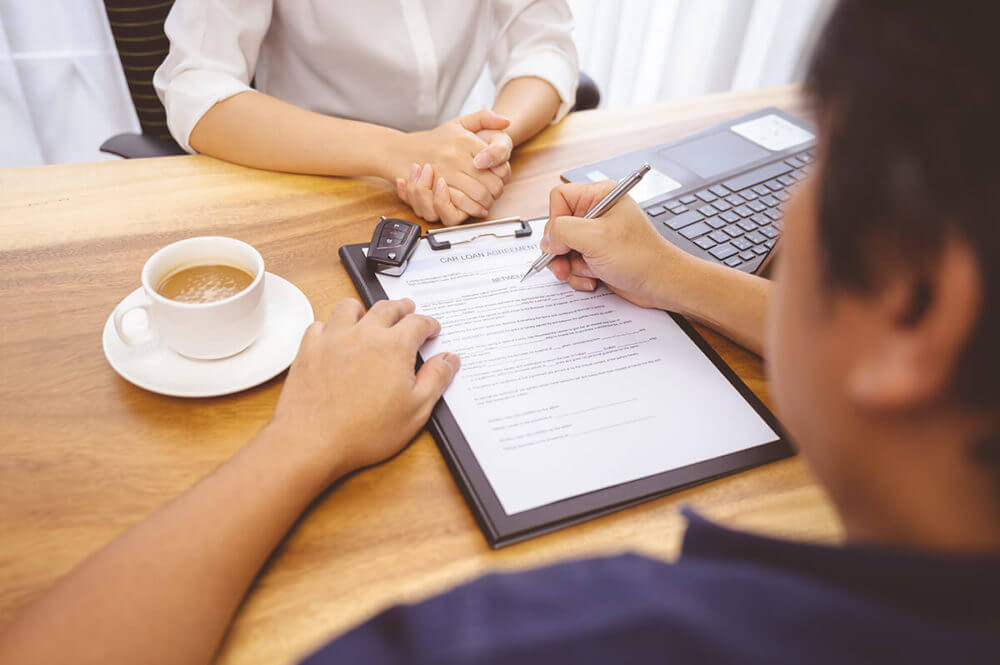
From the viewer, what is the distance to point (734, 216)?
883 millimetres

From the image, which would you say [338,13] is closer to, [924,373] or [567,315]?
[567,315]

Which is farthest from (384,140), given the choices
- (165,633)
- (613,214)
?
(165,633)

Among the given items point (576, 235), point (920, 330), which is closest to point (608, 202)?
point (576, 235)

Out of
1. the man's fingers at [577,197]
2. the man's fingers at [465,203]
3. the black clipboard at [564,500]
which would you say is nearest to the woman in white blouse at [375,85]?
the man's fingers at [465,203]

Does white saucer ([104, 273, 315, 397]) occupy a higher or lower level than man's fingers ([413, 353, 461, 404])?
lower

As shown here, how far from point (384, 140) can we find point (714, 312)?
51 cm

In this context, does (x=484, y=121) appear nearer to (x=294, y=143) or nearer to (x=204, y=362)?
(x=294, y=143)

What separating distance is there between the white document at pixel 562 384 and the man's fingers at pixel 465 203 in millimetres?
91

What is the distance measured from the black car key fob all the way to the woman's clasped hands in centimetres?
8

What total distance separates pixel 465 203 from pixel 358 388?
0.36 metres

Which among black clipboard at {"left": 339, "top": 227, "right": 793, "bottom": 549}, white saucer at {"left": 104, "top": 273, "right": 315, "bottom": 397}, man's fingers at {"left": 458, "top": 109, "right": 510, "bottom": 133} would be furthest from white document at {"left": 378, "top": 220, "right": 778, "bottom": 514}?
man's fingers at {"left": 458, "top": 109, "right": 510, "bottom": 133}

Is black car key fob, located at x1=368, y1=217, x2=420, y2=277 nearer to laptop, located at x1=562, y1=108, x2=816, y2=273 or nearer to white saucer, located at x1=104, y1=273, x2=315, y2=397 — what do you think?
white saucer, located at x1=104, y1=273, x2=315, y2=397

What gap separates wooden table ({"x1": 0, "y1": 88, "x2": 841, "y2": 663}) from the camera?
1.55ft

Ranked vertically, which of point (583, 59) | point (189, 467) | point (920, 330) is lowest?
point (583, 59)
